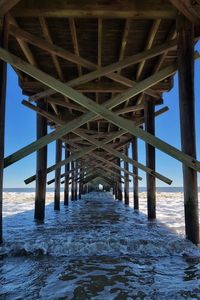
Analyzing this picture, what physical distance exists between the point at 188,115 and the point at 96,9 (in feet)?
8.33

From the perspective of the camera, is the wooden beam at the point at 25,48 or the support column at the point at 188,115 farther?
the wooden beam at the point at 25,48

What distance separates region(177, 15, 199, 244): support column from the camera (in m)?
4.75

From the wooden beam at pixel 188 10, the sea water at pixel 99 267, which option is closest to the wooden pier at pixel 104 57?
the wooden beam at pixel 188 10

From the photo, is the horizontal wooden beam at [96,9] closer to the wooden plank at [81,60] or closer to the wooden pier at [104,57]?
the wooden pier at [104,57]

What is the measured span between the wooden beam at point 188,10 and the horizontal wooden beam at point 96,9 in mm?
411

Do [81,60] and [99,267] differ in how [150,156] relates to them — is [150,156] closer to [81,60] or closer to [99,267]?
[81,60]

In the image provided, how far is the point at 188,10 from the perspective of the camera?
16.0ft

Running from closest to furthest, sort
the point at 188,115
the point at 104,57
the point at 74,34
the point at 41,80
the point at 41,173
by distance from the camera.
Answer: the point at 41,80, the point at 188,115, the point at 74,34, the point at 104,57, the point at 41,173

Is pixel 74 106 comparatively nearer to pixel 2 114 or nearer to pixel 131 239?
pixel 2 114

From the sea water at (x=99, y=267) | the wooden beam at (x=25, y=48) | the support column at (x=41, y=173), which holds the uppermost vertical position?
the wooden beam at (x=25, y=48)

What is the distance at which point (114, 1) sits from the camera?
5.25 m

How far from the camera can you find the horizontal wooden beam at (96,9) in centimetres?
→ 522

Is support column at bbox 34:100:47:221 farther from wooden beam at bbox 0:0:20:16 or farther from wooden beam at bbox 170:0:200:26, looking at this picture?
wooden beam at bbox 170:0:200:26

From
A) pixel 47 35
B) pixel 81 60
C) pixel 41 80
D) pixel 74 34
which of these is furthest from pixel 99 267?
pixel 47 35
